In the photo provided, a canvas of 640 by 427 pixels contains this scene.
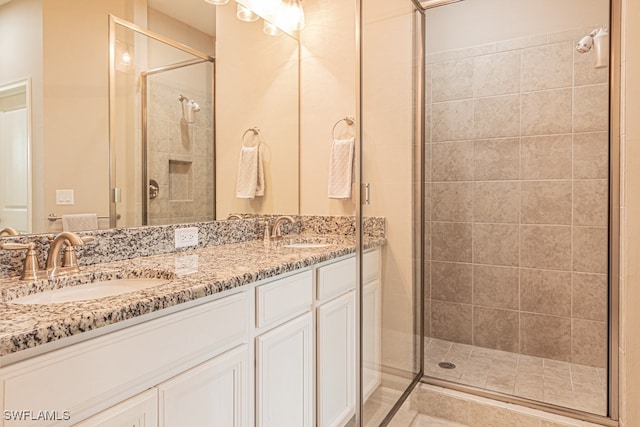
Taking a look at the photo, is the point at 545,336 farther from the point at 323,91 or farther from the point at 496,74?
the point at 323,91

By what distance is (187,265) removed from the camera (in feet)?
4.08

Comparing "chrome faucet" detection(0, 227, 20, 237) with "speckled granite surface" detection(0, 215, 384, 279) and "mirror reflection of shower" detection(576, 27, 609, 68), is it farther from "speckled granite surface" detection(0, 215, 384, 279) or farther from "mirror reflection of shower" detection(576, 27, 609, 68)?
"mirror reflection of shower" detection(576, 27, 609, 68)

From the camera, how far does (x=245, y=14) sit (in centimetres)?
202

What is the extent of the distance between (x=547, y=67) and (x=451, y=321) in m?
1.71

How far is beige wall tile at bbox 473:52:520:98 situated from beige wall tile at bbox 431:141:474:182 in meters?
0.35

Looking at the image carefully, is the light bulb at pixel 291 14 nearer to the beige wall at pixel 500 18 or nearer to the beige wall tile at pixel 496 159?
the beige wall at pixel 500 18

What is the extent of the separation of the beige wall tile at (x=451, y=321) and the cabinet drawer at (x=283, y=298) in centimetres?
142

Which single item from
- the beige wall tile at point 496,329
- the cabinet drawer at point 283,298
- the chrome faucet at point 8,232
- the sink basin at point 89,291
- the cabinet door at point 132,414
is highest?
the chrome faucet at point 8,232

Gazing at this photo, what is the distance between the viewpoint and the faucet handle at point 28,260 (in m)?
1.00

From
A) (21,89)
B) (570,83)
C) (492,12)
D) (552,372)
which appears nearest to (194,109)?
(21,89)

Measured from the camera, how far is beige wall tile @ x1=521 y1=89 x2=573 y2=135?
7.08 ft

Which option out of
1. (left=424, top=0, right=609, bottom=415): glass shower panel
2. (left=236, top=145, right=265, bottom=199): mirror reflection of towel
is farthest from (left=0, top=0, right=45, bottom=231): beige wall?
(left=424, top=0, right=609, bottom=415): glass shower panel

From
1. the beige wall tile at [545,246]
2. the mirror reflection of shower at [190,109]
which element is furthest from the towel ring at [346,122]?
the beige wall tile at [545,246]

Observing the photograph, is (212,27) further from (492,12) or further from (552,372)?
(552,372)
